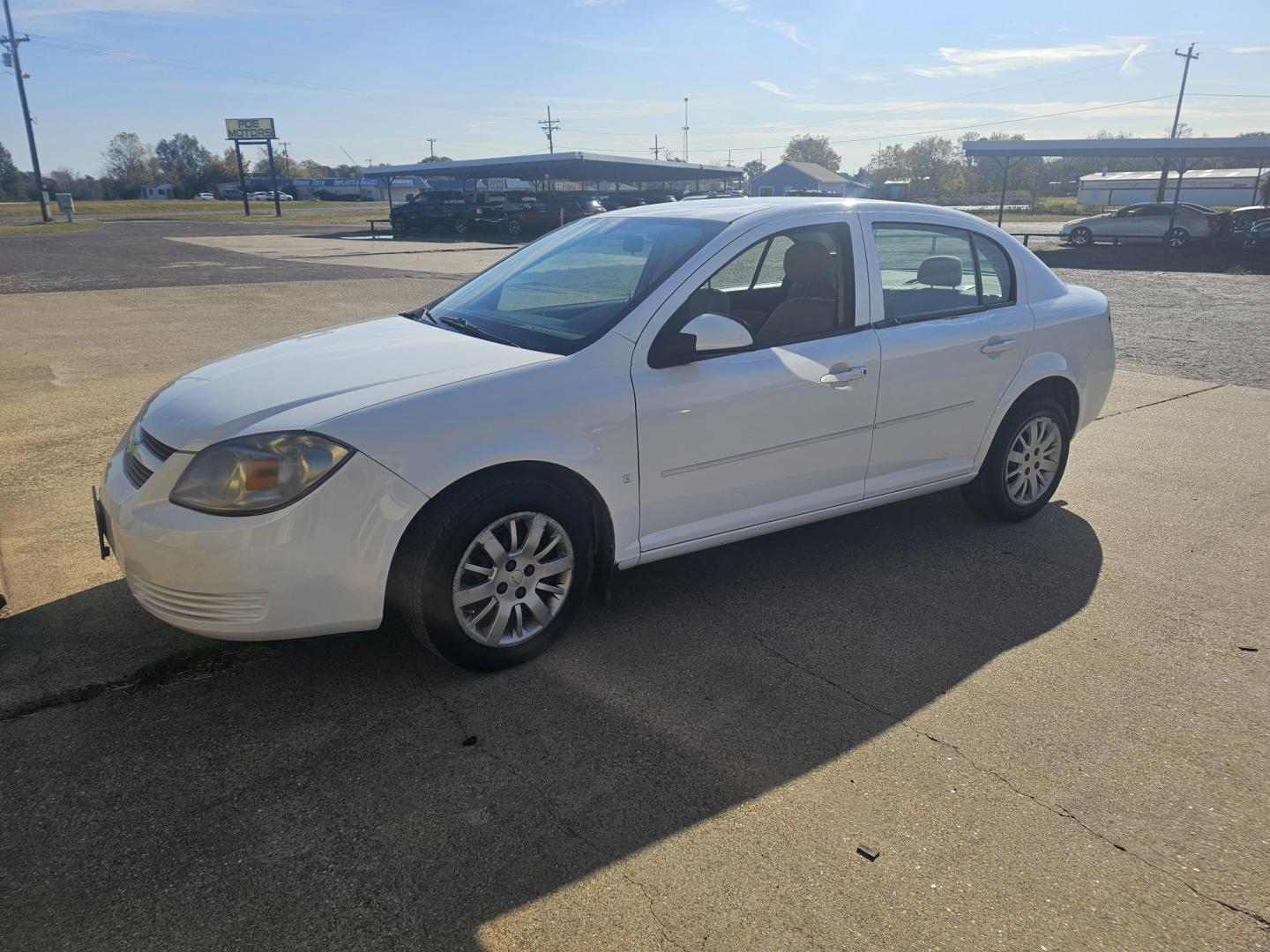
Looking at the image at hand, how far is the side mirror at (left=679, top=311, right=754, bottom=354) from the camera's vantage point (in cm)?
351

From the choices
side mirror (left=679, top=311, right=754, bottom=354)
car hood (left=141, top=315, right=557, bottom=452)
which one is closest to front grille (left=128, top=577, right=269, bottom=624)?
car hood (left=141, top=315, right=557, bottom=452)

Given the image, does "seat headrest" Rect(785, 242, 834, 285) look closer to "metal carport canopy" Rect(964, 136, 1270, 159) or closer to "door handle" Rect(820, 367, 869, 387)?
"door handle" Rect(820, 367, 869, 387)

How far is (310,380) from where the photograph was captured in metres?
3.41

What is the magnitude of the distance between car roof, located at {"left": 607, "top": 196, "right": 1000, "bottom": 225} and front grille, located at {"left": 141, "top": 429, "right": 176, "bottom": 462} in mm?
→ 2337

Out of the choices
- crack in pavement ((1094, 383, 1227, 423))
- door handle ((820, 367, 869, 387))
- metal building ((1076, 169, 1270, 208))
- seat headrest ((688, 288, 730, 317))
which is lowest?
crack in pavement ((1094, 383, 1227, 423))

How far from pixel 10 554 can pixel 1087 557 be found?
213 inches

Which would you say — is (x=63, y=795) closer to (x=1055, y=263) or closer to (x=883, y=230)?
(x=883, y=230)

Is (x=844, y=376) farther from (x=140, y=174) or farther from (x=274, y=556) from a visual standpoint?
(x=140, y=174)

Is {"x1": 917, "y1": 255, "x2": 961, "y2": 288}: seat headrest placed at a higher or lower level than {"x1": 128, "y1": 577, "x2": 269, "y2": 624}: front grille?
higher

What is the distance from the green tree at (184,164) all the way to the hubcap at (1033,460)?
13716cm

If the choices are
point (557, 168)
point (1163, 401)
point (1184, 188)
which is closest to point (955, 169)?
point (1184, 188)

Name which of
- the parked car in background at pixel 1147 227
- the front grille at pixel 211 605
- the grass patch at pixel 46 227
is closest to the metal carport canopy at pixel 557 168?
the grass patch at pixel 46 227

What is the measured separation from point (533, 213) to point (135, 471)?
1411 inches

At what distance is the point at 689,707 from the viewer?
3.24 meters
